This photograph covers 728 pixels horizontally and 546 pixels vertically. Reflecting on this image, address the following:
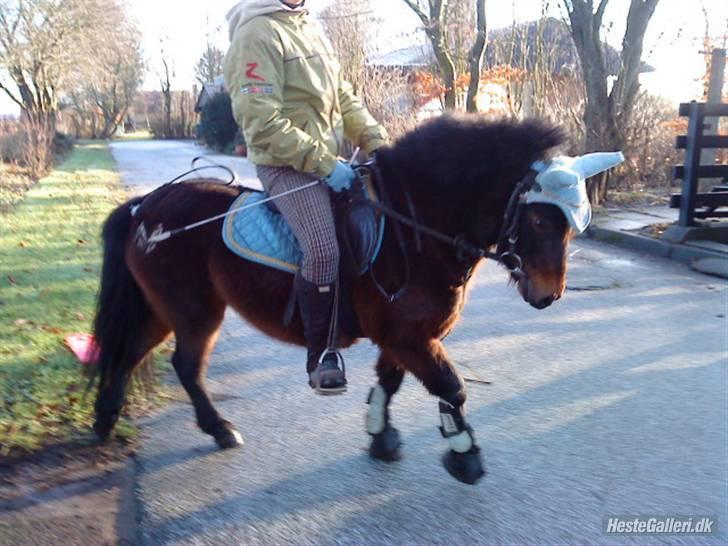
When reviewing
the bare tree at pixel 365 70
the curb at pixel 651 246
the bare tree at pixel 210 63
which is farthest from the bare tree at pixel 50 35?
the bare tree at pixel 210 63

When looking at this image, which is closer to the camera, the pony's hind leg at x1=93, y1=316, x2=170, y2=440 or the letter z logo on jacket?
the letter z logo on jacket

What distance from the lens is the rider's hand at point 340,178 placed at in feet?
11.0

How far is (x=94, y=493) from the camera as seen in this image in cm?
337

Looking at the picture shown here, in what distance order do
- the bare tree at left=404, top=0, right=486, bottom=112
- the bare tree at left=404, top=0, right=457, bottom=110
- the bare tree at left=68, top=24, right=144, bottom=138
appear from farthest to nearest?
the bare tree at left=68, top=24, right=144, bottom=138, the bare tree at left=404, top=0, right=457, bottom=110, the bare tree at left=404, top=0, right=486, bottom=112

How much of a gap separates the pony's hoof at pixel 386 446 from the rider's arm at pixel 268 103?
151 centimetres

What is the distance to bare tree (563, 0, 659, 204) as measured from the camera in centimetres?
1354

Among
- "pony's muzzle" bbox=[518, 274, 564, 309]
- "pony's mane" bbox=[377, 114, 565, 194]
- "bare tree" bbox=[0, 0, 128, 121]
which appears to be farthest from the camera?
"bare tree" bbox=[0, 0, 128, 121]

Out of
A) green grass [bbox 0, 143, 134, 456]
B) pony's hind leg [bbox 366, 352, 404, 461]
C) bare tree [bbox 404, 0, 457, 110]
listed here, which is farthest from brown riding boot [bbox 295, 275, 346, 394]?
bare tree [bbox 404, 0, 457, 110]

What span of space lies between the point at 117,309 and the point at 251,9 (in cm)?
189

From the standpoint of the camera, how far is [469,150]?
125 inches

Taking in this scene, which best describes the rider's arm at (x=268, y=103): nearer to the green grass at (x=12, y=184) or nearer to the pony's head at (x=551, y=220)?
the pony's head at (x=551, y=220)

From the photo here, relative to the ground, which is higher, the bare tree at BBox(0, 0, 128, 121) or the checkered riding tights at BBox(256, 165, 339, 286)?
the bare tree at BBox(0, 0, 128, 121)

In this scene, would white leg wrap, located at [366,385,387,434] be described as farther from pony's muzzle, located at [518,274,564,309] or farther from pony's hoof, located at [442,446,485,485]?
pony's muzzle, located at [518,274,564,309]

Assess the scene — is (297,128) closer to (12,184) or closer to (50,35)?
(12,184)
